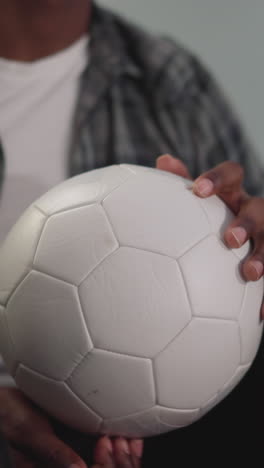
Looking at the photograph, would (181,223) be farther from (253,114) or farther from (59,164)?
(253,114)

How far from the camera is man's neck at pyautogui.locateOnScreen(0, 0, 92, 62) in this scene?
1219mm

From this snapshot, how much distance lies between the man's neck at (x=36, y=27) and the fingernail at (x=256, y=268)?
2.86 feet

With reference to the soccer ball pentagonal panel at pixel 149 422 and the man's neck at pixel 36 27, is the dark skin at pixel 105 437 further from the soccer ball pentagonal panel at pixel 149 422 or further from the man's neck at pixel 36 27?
the man's neck at pixel 36 27

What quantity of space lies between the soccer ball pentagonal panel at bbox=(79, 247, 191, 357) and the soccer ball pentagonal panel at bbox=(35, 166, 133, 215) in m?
0.10

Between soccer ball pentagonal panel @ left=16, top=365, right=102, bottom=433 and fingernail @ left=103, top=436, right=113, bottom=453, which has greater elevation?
soccer ball pentagonal panel @ left=16, top=365, right=102, bottom=433

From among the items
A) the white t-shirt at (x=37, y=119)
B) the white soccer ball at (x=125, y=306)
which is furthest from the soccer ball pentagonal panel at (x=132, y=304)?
the white t-shirt at (x=37, y=119)

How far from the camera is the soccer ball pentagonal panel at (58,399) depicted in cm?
60

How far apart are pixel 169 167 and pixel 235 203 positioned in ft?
0.47

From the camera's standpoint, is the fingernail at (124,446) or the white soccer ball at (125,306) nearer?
the white soccer ball at (125,306)

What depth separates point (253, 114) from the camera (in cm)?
182

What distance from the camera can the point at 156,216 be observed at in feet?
1.95

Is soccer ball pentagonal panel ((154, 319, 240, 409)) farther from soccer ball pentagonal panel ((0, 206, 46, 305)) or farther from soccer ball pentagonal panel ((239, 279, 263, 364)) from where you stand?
soccer ball pentagonal panel ((0, 206, 46, 305))

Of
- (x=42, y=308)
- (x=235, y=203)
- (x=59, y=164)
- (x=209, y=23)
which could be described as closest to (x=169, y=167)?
(x=235, y=203)

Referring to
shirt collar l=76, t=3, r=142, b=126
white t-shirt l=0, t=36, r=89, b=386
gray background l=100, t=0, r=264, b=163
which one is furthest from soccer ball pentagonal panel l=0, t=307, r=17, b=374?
gray background l=100, t=0, r=264, b=163
